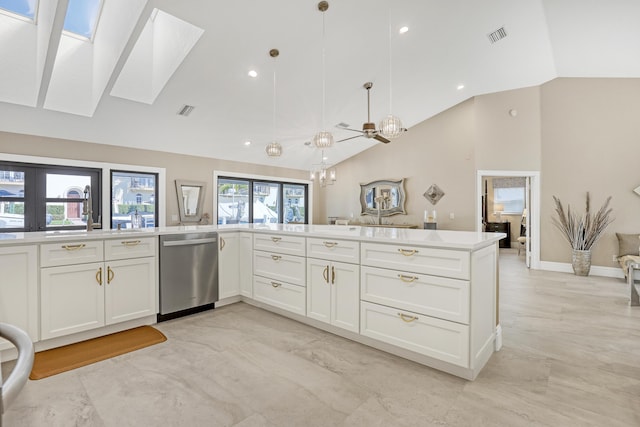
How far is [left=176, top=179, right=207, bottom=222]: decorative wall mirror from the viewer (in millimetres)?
5730

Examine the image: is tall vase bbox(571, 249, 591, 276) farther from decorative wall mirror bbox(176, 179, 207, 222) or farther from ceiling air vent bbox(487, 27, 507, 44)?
decorative wall mirror bbox(176, 179, 207, 222)

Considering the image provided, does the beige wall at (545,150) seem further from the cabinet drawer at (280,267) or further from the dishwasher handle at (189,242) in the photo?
the dishwasher handle at (189,242)

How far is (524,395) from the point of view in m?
2.01

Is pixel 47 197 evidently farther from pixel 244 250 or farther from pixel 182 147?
pixel 244 250

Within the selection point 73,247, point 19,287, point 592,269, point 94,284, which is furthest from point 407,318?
point 592,269

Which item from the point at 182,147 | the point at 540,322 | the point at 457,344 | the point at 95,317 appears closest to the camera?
the point at 457,344

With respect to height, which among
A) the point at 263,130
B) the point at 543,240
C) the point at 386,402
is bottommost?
the point at 386,402

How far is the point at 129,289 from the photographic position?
3053 mm

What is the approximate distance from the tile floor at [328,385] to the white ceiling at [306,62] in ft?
10.0

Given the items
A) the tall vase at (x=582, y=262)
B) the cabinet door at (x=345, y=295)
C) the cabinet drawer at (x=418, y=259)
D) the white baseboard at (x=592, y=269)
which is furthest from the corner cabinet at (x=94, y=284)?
the white baseboard at (x=592, y=269)

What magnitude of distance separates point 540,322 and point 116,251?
13.8 ft

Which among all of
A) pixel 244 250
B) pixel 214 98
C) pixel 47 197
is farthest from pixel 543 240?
pixel 47 197

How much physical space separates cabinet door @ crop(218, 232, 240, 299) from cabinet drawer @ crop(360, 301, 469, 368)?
180 centimetres

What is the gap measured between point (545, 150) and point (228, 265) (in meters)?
5.98
